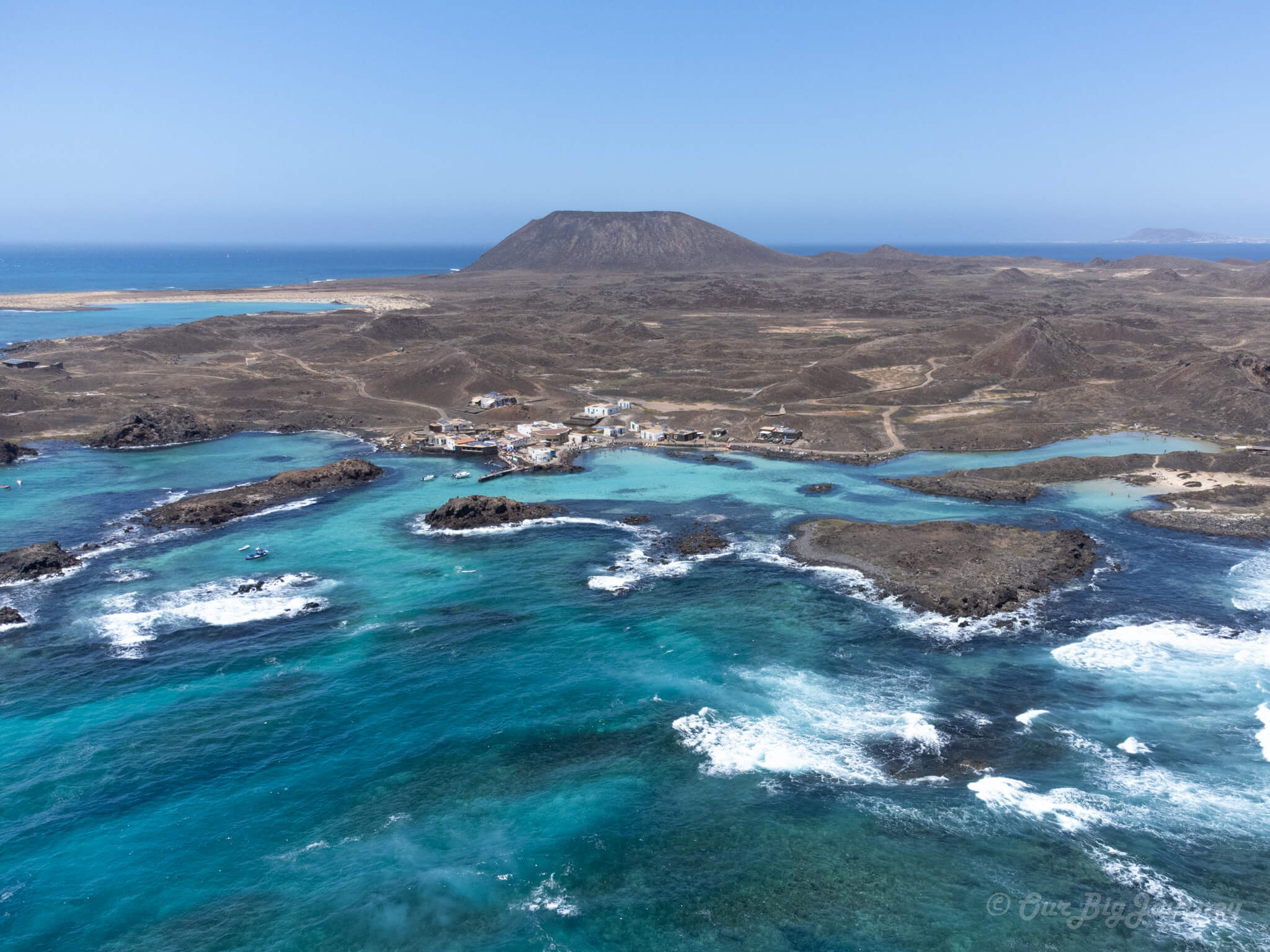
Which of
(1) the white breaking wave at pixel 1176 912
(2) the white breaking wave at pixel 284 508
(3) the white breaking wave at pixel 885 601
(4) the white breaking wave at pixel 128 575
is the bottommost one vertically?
(1) the white breaking wave at pixel 1176 912

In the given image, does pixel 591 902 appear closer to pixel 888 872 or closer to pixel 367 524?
pixel 888 872

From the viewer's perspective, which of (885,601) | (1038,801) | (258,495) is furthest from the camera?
(258,495)

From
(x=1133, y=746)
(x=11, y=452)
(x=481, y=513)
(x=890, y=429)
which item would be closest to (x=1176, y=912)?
(x=1133, y=746)

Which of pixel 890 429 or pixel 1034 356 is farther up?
pixel 1034 356

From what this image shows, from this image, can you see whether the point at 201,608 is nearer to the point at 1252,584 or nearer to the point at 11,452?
the point at 11,452

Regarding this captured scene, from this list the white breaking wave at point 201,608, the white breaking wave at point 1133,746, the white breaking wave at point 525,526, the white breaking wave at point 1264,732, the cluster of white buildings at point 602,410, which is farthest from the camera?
the cluster of white buildings at point 602,410

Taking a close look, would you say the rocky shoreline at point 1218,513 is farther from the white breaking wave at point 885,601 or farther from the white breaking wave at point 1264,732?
the white breaking wave at point 1264,732

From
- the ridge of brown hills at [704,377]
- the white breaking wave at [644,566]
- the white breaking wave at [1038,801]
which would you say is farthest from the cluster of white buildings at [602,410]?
the white breaking wave at [1038,801]
